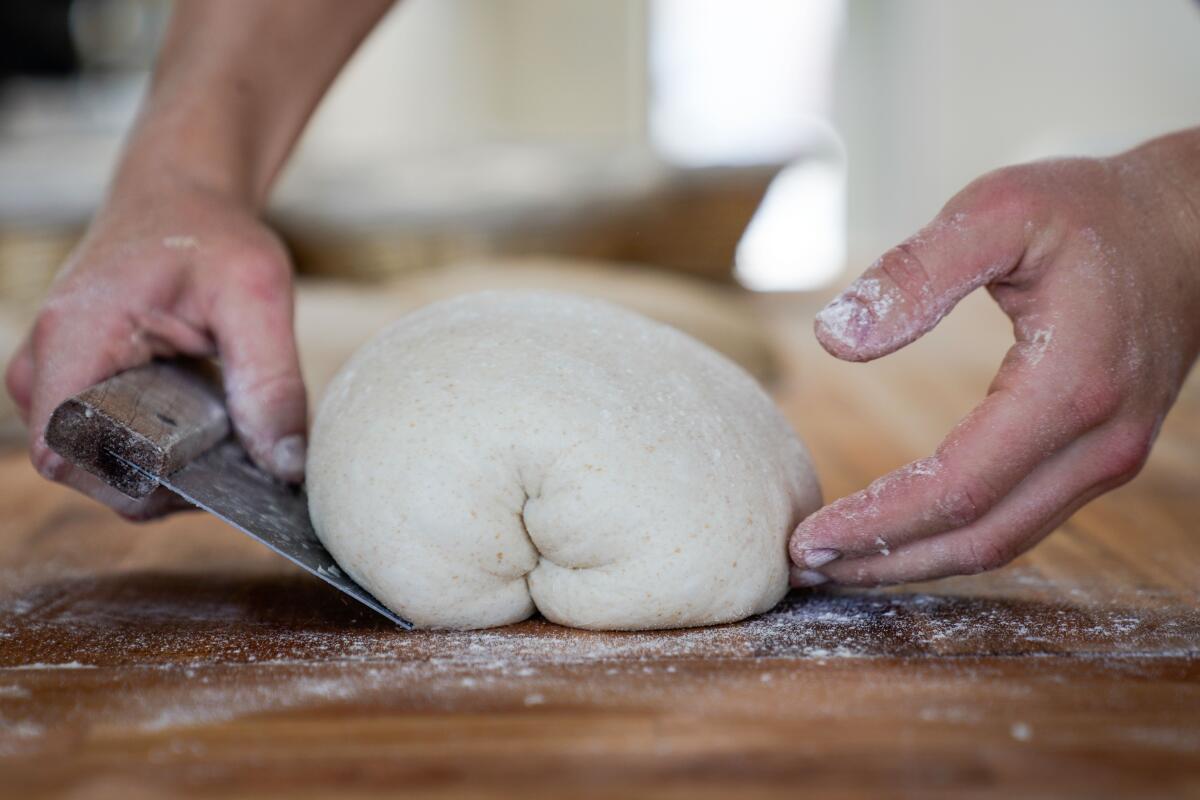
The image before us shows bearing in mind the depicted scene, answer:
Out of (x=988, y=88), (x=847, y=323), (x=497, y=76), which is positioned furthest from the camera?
(x=497, y=76)

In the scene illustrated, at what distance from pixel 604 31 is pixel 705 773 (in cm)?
745

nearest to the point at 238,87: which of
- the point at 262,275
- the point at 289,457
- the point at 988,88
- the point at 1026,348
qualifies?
the point at 262,275

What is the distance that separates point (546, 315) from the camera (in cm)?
102

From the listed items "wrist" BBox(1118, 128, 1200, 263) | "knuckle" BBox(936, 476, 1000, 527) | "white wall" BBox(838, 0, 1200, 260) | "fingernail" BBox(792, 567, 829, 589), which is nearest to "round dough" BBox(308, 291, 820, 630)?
"fingernail" BBox(792, 567, 829, 589)

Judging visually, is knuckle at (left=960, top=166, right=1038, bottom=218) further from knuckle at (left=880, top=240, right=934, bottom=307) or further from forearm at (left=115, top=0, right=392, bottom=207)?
forearm at (left=115, top=0, right=392, bottom=207)

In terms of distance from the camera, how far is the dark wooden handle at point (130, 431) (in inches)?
35.3

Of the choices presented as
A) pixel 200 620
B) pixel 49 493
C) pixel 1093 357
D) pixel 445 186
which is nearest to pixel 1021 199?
pixel 1093 357

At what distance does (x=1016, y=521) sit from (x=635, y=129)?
23.3 ft

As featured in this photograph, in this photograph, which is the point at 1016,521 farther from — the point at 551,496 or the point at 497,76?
the point at 497,76

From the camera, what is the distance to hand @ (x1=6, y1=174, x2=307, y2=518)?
3.53 feet

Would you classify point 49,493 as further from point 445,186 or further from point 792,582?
point 445,186

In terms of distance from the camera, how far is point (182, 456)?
3.14 feet

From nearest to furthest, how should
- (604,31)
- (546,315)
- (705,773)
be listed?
(705,773), (546,315), (604,31)

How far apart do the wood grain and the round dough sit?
35mm
